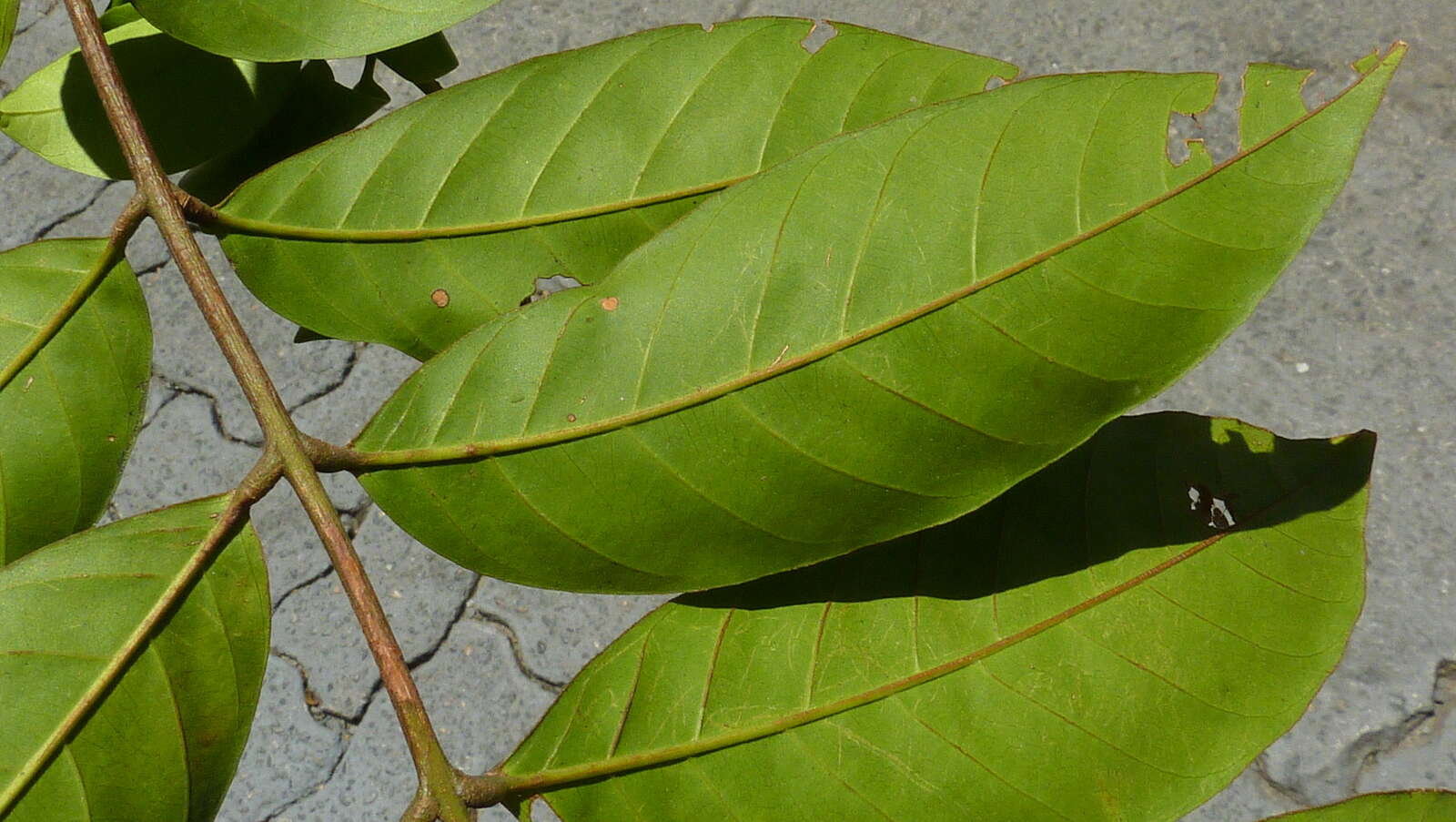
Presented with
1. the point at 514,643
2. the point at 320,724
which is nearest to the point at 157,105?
the point at 514,643

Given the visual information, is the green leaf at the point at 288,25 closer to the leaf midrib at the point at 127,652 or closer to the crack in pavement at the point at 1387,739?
the leaf midrib at the point at 127,652

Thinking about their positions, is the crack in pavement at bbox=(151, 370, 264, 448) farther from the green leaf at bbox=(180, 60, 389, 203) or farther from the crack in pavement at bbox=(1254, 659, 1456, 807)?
the crack in pavement at bbox=(1254, 659, 1456, 807)

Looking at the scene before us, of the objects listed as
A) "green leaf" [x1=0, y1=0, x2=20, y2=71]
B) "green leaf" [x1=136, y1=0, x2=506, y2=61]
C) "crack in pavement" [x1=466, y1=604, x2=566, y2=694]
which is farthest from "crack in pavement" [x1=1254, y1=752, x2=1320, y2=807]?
"green leaf" [x1=0, y1=0, x2=20, y2=71]

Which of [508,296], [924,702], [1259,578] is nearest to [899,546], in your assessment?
[924,702]

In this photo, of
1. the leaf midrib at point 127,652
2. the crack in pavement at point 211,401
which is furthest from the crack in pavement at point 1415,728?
the crack in pavement at point 211,401

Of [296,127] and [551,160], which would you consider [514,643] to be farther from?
[551,160]

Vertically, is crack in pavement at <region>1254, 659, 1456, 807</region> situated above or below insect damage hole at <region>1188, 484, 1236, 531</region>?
below
